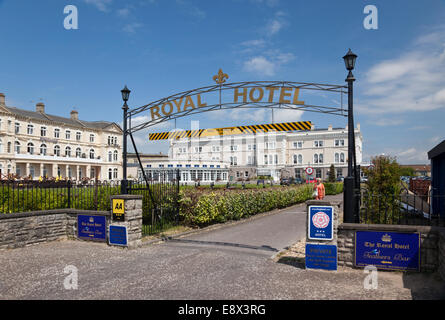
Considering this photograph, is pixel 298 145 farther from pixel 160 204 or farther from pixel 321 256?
pixel 321 256

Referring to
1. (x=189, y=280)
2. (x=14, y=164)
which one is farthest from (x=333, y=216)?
(x=14, y=164)

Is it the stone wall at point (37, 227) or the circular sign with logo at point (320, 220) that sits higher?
the circular sign with logo at point (320, 220)

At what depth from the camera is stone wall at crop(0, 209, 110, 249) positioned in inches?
337

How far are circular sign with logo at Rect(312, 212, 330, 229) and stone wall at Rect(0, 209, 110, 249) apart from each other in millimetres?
5689

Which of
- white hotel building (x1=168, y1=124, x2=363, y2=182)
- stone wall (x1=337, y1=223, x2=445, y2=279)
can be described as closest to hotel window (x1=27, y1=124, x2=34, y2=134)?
white hotel building (x1=168, y1=124, x2=363, y2=182)

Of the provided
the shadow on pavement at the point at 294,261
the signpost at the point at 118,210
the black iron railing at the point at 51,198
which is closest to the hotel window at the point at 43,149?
the black iron railing at the point at 51,198

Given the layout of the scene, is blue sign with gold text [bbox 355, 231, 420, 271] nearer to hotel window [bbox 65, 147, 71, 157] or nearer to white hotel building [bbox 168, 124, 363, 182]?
white hotel building [bbox 168, 124, 363, 182]

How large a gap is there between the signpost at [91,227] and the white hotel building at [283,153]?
59433 millimetres

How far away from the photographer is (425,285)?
5.52 meters

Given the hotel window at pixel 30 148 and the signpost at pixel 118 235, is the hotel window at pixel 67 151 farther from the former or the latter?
the signpost at pixel 118 235

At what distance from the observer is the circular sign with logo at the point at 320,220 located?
6734 millimetres

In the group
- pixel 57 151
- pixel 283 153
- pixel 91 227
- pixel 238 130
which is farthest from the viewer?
pixel 283 153

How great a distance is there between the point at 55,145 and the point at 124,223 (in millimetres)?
59876

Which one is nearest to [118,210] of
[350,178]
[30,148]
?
[350,178]
